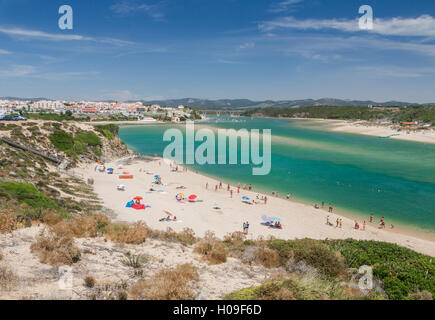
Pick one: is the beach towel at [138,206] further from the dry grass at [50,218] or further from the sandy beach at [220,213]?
the dry grass at [50,218]

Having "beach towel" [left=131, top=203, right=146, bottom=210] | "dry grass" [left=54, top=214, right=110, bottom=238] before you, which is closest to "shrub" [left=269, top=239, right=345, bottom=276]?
"dry grass" [left=54, top=214, right=110, bottom=238]

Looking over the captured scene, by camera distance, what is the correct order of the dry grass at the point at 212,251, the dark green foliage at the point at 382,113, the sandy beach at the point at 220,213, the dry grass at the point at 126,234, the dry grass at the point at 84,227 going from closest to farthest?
the dry grass at the point at 212,251
the dry grass at the point at 84,227
the dry grass at the point at 126,234
the sandy beach at the point at 220,213
the dark green foliage at the point at 382,113

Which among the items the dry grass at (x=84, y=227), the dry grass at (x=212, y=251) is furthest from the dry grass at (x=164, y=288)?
the dry grass at (x=84, y=227)

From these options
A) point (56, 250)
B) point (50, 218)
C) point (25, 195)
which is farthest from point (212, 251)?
point (25, 195)

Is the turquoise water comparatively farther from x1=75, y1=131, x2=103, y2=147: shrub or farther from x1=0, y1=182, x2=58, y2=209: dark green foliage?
x1=0, y1=182, x2=58, y2=209: dark green foliage
